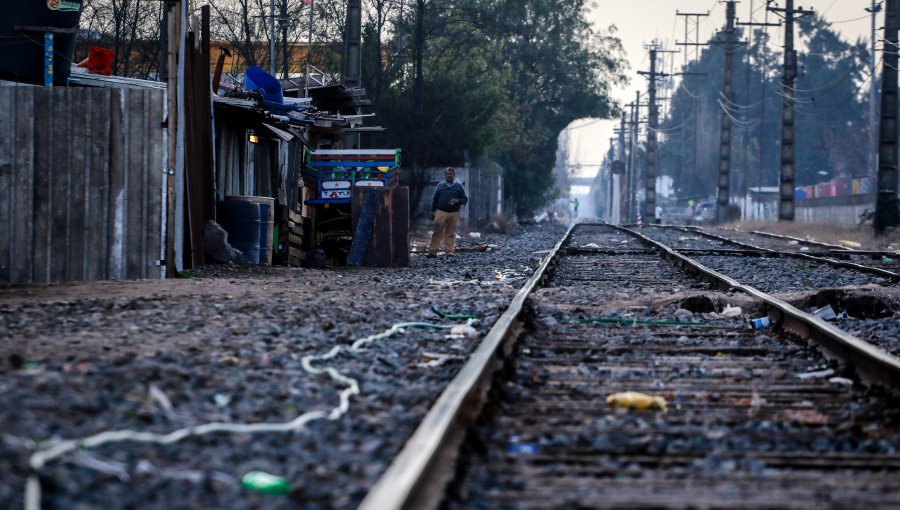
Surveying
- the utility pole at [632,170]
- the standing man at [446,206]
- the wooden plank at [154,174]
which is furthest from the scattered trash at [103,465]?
the utility pole at [632,170]

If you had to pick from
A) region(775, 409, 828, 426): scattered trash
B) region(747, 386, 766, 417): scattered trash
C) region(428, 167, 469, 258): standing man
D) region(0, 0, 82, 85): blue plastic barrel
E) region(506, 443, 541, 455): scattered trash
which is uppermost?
region(0, 0, 82, 85): blue plastic barrel

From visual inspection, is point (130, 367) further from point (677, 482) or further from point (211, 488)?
point (677, 482)

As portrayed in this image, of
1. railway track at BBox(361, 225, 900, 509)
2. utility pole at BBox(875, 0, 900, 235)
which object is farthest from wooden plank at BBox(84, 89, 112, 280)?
utility pole at BBox(875, 0, 900, 235)

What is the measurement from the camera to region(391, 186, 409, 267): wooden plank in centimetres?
1700

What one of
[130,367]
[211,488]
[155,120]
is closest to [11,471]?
[211,488]

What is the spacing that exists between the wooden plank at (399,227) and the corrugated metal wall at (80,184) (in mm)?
5124

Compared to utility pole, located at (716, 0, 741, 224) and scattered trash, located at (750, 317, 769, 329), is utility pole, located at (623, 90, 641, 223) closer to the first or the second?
utility pole, located at (716, 0, 741, 224)

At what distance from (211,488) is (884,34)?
28882mm

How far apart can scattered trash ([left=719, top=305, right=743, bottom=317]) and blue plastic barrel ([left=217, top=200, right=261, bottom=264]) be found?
7.00 meters

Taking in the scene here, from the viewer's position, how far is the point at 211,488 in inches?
151

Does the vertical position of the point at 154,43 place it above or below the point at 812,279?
above

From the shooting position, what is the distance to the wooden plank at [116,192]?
12.3 metres

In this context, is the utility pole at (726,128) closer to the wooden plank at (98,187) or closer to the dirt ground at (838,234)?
the dirt ground at (838,234)

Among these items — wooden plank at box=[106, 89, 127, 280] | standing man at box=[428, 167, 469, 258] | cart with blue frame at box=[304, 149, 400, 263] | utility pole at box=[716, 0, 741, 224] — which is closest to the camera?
wooden plank at box=[106, 89, 127, 280]
